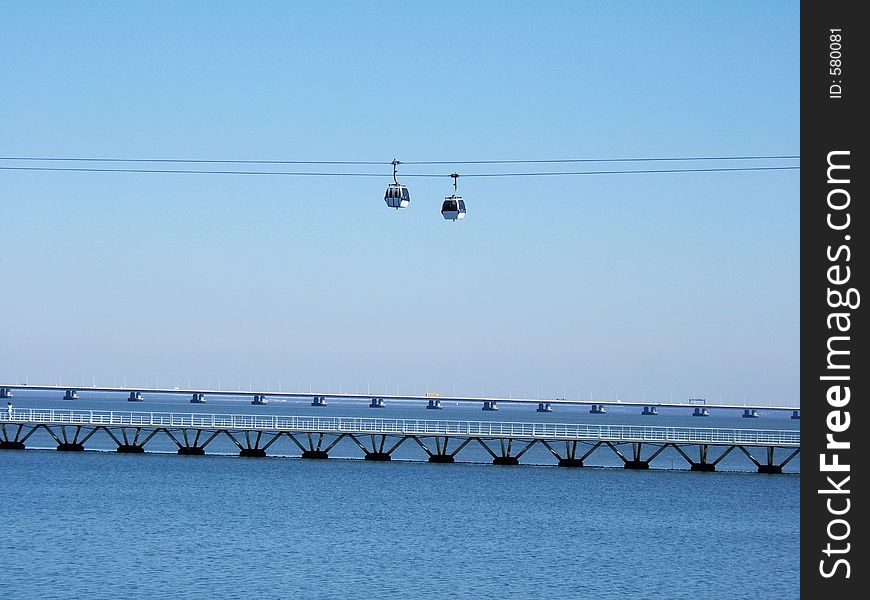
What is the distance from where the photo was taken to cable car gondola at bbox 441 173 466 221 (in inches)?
1323

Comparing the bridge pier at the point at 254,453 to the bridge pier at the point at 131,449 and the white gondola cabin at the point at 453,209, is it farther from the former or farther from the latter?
the white gondola cabin at the point at 453,209

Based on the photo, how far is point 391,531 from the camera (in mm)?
53531

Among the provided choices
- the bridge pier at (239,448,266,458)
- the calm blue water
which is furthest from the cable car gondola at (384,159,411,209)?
the bridge pier at (239,448,266,458)

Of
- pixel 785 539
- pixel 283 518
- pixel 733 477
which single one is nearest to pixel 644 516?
pixel 785 539

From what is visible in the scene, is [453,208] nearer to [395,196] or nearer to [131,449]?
[395,196]

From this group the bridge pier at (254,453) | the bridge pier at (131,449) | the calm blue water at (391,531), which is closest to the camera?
the calm blue water at (391,531)

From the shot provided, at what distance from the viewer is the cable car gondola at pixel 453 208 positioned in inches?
1323

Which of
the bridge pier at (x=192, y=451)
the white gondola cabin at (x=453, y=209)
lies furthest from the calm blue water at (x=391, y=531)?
the white gondola cabin at (x=453, y=209)

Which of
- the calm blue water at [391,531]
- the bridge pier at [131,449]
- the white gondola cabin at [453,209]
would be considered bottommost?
the calm blue water at [391,531]

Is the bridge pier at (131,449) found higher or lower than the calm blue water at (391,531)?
higher

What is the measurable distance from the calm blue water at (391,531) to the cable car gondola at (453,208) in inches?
475
